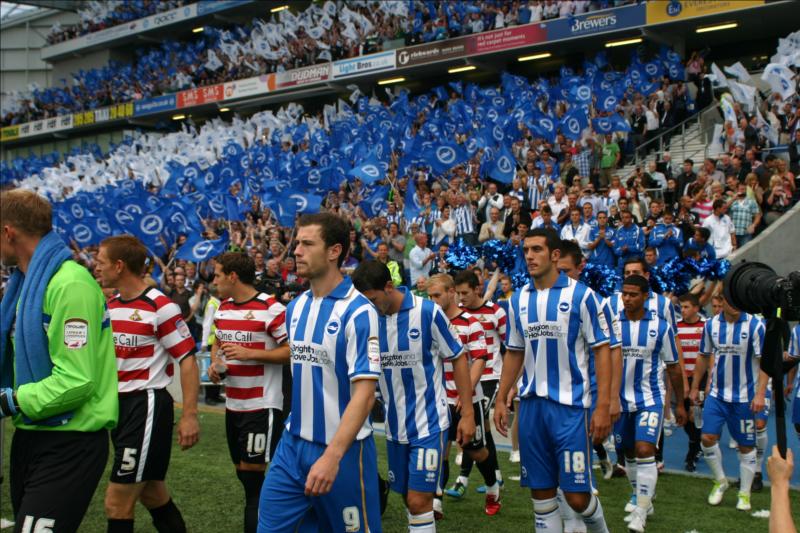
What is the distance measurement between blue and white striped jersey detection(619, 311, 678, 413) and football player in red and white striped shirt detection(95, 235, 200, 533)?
4017 millimetres

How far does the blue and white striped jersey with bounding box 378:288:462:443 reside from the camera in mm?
5898

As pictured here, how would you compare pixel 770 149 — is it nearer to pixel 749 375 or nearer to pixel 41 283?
pixel 749 375

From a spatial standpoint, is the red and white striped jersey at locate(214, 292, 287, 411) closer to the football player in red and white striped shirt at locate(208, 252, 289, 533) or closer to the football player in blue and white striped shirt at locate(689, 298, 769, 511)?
the football player in red and white striped shirt at locate(208, 252, 289, 533)

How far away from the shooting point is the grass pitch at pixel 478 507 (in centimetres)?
Result: 720

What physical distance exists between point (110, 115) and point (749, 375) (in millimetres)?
41401

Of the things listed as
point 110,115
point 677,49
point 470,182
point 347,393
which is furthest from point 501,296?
point 110,115

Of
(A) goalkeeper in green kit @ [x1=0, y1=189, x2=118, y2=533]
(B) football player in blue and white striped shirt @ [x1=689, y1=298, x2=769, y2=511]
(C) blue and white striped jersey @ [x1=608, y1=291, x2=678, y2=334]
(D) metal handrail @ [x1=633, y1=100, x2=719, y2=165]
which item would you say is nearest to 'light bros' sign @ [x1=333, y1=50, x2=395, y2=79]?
(D) metal handrail @ [x1=633, y1=100, x2=719, y2=165]

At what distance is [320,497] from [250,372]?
1.99 m

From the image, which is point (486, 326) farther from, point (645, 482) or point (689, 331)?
point (689, 331)

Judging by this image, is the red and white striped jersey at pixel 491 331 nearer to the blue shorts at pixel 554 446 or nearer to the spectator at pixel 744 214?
the blue shorts at pixel 554 446

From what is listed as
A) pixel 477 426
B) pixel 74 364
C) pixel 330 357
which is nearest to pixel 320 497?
pixel 330 357

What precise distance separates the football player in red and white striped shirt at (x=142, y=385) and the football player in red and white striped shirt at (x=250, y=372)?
0.46 m

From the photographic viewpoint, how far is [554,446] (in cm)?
575

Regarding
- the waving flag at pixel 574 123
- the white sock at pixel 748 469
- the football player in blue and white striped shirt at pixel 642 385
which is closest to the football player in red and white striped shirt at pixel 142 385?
the football player in blue and white striped shirt at pixel 642 385
